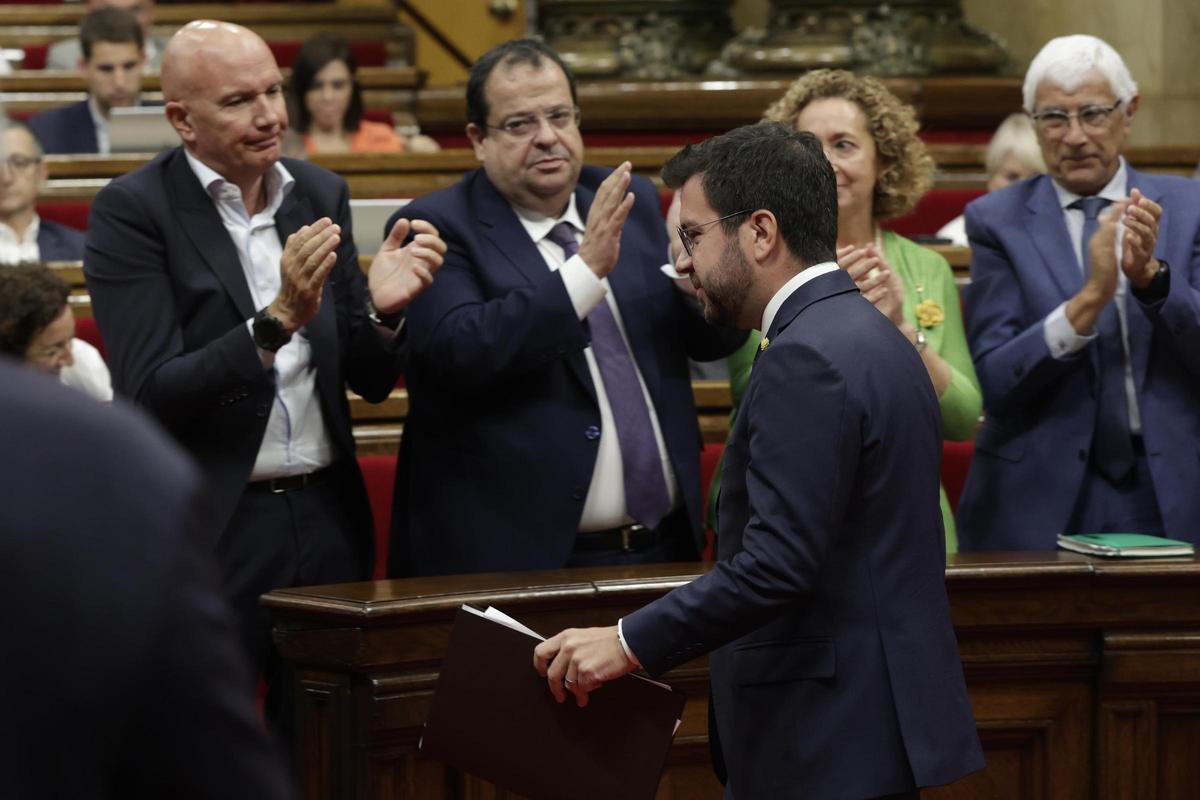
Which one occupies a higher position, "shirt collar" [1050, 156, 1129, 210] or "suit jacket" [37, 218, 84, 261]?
"shirt collar" [1050, 156, 1129, 210]

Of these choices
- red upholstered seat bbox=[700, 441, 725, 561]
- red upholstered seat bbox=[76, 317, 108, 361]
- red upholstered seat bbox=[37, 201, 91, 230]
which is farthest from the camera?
red upholstered seat bbox=[37, 201, 91, 230]

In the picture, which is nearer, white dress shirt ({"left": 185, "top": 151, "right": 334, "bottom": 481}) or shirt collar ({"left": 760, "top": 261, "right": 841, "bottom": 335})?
shirt collar ({"left": 760, "top": 261, "right": 841, "bottom": 335})

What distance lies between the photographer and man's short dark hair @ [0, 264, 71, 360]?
2803 millimetres

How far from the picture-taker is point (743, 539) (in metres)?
1.74

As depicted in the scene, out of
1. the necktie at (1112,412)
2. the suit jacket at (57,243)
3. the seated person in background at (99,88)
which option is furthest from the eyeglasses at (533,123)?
the seated person in background at (99,88)

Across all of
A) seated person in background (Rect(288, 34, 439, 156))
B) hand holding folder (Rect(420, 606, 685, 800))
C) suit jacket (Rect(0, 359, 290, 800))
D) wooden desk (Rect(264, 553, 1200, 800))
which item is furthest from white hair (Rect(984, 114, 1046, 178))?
suit jacket (Rect(0, 359, 290, 800))

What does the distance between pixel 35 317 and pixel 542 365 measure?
0.97 m

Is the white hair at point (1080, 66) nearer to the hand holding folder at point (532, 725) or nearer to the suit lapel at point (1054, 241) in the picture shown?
the suit lapel at point (1054, 241)

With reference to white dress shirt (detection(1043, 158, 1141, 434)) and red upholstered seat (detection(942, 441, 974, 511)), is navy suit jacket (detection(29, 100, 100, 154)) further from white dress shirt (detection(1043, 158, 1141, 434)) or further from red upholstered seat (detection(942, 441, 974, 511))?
white dress shirt (detection(1043, 158, 1141, 434))

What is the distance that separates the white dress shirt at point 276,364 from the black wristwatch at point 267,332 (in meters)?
0.11

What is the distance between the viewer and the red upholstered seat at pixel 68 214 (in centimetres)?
463

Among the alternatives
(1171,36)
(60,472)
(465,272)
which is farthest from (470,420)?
(1171,36)

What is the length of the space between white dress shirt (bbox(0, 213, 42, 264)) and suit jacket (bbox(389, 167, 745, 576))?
185 centimetres

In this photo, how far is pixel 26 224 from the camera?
13.8 ft
